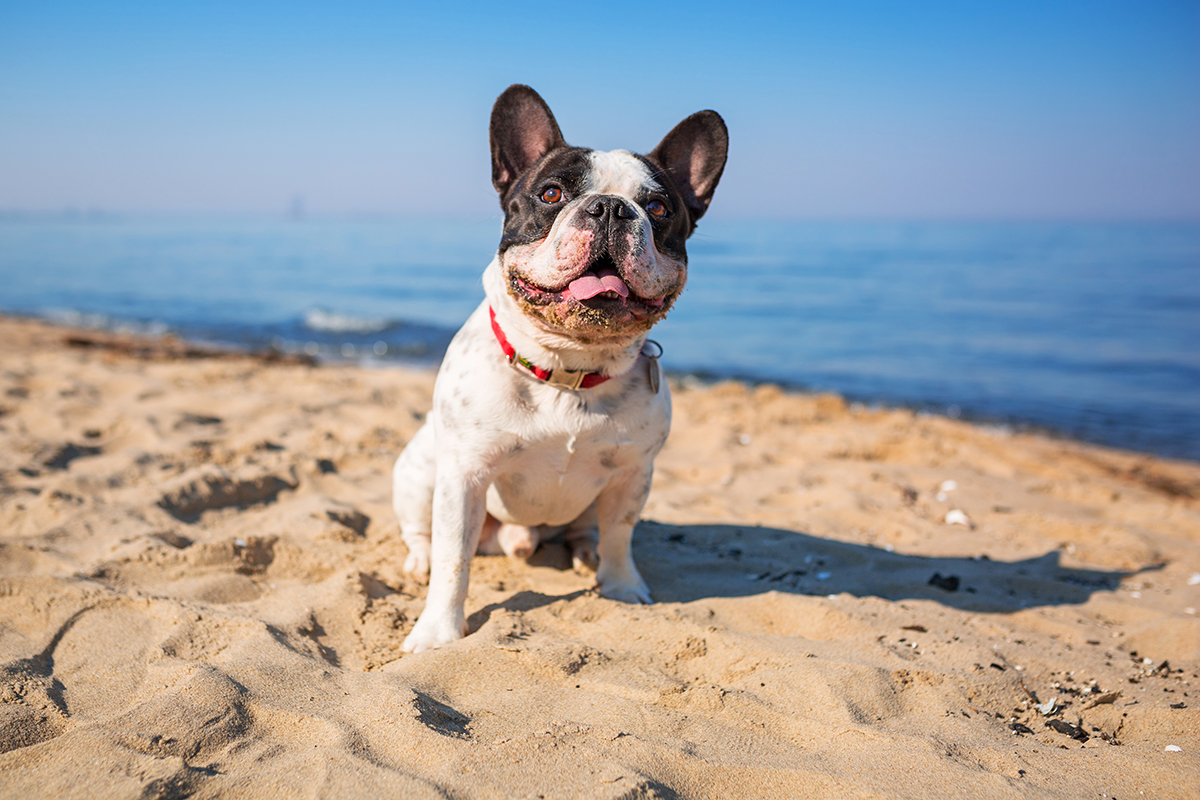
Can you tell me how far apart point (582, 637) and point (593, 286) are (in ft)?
4.35

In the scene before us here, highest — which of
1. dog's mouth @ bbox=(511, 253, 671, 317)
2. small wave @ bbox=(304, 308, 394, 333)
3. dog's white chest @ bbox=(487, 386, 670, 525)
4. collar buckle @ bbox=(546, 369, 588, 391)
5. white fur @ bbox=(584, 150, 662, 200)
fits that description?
white fur @ bbox=(584, 150, 662, 200)

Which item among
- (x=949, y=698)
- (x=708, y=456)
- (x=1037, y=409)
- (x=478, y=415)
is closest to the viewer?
(x=949, y=698)

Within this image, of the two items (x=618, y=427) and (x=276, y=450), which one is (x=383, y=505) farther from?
(x=618, y=427)

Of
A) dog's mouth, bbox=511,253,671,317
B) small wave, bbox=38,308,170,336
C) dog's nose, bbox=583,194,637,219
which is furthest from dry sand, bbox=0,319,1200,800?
small wave, bbox=38,308,170,336

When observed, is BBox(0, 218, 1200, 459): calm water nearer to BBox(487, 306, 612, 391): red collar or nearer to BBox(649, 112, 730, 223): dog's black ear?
BBox(649, 112, 730, 223): dog's black ear

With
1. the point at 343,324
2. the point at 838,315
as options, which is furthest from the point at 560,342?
the point at 838,315

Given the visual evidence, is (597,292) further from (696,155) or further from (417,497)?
(417,497)

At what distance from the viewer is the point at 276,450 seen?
521 centimetres

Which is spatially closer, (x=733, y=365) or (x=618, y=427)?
(x=618, y=427)

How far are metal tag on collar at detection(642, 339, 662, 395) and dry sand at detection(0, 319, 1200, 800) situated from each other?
92cm

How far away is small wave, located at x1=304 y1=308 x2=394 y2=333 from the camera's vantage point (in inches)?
598

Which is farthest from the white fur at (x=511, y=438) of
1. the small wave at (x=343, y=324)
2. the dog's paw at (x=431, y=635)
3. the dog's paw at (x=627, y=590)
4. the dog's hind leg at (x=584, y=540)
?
the small wave at (x=343, y=324)

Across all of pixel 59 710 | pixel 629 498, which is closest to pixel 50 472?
pixel 59 710

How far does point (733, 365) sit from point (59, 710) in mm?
11188
